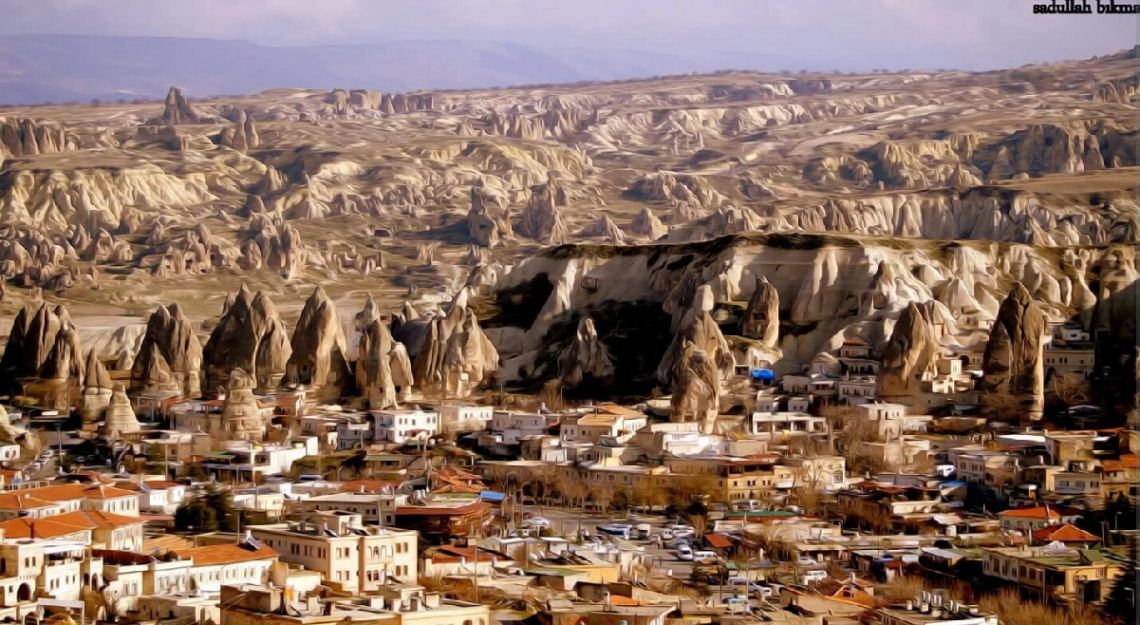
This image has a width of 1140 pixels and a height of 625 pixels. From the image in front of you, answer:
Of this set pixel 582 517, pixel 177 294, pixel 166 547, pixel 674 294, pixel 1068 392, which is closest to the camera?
pixel 166 547

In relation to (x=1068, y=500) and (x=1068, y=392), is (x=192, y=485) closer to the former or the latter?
(x=1068, y=500)

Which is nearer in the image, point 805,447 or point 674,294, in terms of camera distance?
point 805,447

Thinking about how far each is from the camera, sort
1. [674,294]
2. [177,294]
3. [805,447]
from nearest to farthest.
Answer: [805,447] → [674,294] → [177,294]

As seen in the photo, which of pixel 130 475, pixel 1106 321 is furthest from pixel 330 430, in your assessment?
pixel 1106 321

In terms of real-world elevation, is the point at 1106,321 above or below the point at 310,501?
above

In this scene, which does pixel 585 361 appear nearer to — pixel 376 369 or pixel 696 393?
pixel 376 369

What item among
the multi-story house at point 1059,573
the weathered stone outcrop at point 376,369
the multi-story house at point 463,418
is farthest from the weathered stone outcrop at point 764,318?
the multi-story house at point 1059,573

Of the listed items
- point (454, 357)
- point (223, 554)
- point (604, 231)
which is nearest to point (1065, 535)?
point (223, 554)
